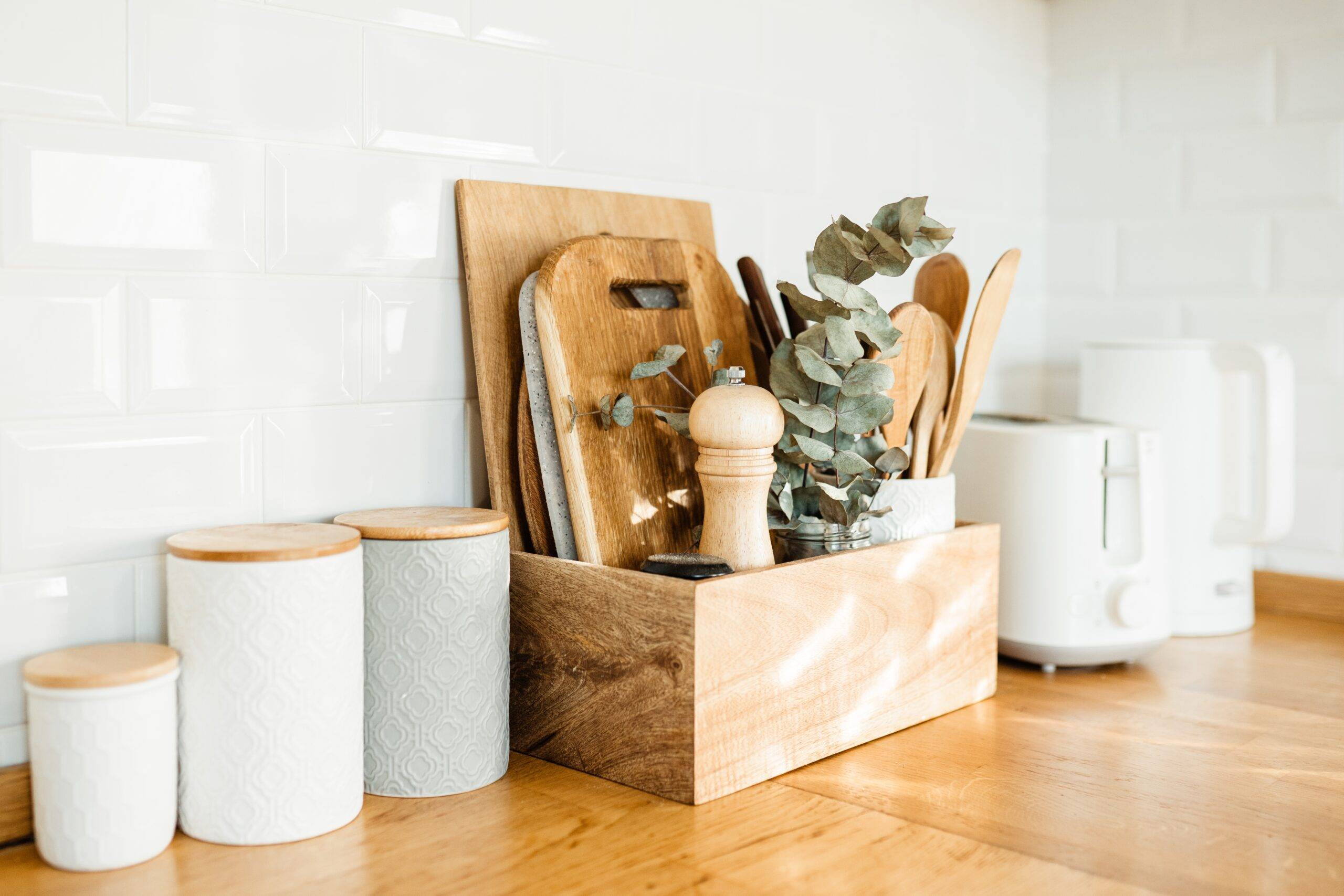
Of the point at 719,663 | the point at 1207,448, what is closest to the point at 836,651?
the point at 719,663

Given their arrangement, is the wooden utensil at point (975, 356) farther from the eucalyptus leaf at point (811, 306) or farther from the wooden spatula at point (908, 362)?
the eucalyptus leaf at point (811, 306)

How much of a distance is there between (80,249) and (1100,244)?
1147mm

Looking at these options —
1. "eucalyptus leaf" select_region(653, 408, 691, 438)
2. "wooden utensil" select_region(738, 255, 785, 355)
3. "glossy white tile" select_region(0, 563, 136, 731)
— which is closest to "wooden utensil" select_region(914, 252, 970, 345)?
"wooden utensil" select_region(738, 255, 785, 355)

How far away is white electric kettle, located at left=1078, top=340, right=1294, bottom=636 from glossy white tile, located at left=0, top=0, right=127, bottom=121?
921 millimetres

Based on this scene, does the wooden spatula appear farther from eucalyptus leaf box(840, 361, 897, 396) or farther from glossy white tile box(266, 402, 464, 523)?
glossy white tile box(266, 402, 464, 523)

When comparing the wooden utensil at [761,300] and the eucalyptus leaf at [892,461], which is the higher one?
the wooden utensil at [761,300]

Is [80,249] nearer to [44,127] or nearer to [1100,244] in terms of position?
[44,127]

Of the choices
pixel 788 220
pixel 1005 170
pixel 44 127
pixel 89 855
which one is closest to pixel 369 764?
pixel 89 855

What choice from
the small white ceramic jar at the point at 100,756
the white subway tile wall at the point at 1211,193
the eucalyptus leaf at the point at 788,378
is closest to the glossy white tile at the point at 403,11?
the eucalyptus leaf at the point at 788,378

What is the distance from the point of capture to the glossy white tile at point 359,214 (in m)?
0.76

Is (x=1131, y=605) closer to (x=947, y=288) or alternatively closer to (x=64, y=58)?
(x=947, y=288)

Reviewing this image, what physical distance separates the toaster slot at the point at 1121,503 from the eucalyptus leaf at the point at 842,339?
353 mm

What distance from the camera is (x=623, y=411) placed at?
2.62 ft

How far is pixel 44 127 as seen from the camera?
0.66 metres
